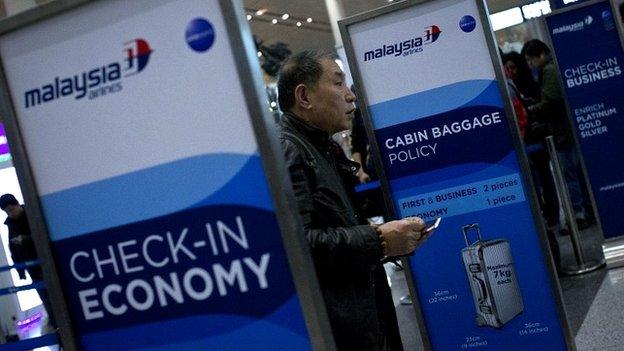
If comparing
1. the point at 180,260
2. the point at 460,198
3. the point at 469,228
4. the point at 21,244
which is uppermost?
the point at 21,244

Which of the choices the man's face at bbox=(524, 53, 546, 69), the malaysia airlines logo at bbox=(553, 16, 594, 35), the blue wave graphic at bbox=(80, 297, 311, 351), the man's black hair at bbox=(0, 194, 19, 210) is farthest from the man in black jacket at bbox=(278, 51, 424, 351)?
the man's face at bbox=(524, 53, 546, 69)

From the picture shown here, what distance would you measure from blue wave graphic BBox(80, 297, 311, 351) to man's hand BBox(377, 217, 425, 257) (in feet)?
2.58

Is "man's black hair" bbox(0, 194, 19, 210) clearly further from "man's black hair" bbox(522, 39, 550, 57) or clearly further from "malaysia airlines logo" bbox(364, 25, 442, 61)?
"man's black hair" bbox(522, 39, 550, 57)

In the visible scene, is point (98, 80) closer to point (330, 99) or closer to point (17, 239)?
point (330, 99)

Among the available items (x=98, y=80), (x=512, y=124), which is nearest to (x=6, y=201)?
(x=512, y=124)

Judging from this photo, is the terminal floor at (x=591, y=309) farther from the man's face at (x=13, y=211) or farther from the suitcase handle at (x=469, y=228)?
the man's face at (x=13, y=211)

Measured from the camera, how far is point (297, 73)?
Result: 2734mm

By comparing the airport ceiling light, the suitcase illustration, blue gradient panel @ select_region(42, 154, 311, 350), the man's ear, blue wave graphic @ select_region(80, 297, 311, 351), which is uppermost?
the airport ceiling light

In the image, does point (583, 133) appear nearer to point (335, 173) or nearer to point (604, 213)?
point (604, 213)

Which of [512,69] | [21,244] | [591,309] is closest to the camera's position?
[591,309]

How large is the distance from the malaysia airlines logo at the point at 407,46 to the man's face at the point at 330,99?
123cm

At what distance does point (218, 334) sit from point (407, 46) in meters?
2.51

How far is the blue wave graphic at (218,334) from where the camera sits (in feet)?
5.34

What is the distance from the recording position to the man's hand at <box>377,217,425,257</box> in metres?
2.39
